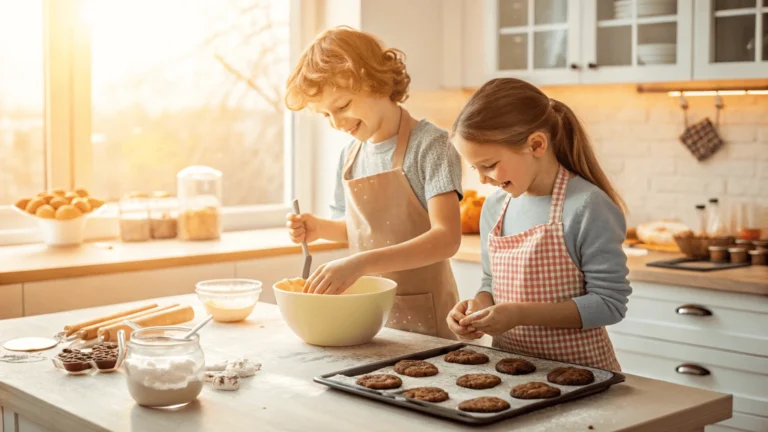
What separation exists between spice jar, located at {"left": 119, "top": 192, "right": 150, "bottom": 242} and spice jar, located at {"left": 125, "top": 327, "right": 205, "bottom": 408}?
6.11 ft

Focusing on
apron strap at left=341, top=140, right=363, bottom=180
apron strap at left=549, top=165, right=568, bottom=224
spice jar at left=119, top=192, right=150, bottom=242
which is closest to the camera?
apron strap at left=549, top=165, right=568, bottom=224

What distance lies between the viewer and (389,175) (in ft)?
7.41

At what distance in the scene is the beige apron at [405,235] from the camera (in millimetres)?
2256

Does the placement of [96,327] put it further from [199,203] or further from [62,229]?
[199,203]

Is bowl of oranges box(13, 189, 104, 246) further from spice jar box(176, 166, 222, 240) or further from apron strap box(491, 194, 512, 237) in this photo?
apron strap box(491, 194, 512, 237)

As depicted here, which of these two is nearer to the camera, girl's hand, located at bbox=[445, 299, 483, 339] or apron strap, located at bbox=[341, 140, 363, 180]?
girl's hand, located at bbox=[445, 299, 483, 339]

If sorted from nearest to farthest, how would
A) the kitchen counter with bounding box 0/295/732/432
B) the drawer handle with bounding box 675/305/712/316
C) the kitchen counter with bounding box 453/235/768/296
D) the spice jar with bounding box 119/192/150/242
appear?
1. the kitchen counter with bounding box 0/295/732/432
2. the kitchen counter with bounding box 453/235/768/296
3. the drawer handle with bounding box 675/305/712/316
4. the spice jar with bounding box 119/192/150/242

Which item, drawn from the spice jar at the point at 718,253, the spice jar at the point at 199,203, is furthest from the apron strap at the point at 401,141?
Result: the spice jar at the point at 718,253

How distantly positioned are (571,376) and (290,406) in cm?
44

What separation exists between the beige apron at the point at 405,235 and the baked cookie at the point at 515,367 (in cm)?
67

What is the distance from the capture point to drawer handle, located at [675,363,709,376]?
289cm

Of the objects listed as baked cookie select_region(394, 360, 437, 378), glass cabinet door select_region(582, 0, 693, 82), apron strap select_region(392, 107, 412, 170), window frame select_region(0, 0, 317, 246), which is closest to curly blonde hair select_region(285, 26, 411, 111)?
apron strap select_region(392, 107, 412, 170)

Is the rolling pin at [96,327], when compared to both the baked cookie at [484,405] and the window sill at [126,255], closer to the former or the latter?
the window sill at [126,255]

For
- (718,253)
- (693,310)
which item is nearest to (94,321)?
(693,310)
